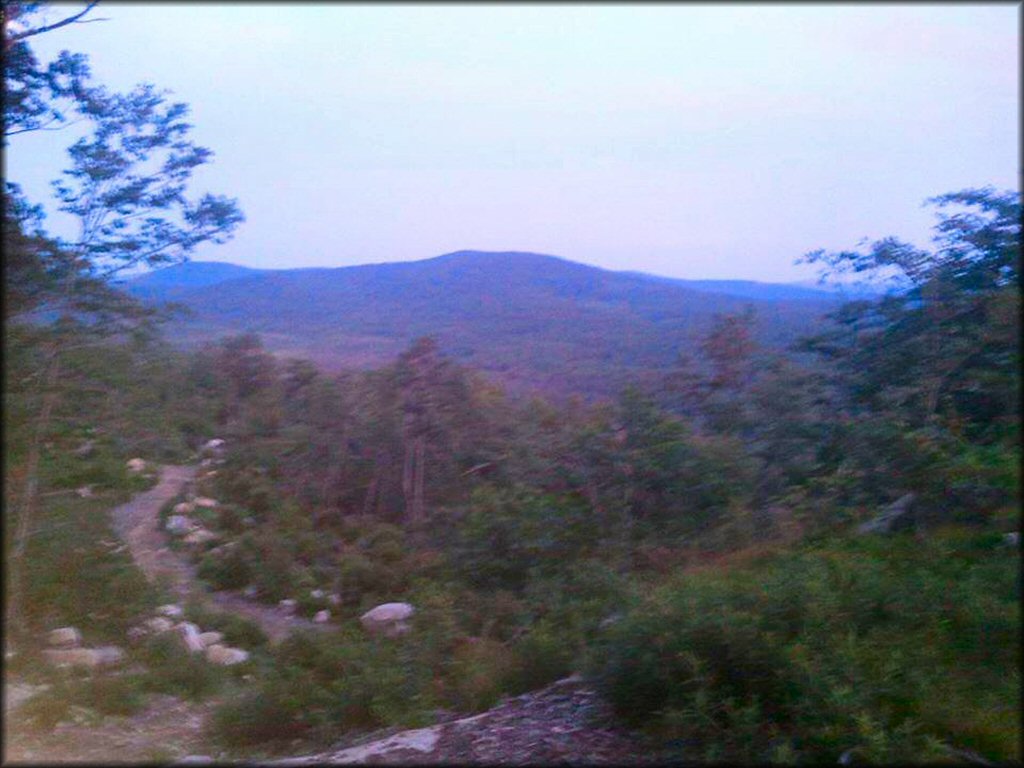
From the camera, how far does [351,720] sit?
8.24m

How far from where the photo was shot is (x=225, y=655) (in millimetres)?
11203

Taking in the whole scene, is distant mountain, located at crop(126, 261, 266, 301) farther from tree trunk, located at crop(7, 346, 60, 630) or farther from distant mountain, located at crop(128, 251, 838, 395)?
tree trunk, located at crop(7, 346, 60, 630)

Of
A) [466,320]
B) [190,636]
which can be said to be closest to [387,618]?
[190,636]

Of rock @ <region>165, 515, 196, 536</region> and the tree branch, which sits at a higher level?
the tree branch

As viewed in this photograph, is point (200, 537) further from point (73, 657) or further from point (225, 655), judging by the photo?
point (73, 657)

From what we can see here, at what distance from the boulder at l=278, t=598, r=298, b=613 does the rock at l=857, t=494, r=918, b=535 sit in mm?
8658

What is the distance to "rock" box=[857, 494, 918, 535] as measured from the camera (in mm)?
8906

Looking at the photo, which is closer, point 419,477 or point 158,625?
point 158,625

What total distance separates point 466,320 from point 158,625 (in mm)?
12466

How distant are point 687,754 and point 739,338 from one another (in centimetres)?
1248

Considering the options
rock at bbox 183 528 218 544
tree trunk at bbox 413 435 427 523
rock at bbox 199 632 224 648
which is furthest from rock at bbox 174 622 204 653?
tree trunk at bbox 413 435 427 523

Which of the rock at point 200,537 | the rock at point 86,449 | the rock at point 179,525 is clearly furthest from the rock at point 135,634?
the rock at point 179,525

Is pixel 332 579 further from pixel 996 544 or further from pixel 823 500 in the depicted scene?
pixel 996 544

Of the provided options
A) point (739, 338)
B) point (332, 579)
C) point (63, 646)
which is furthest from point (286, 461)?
point (63, 646)
